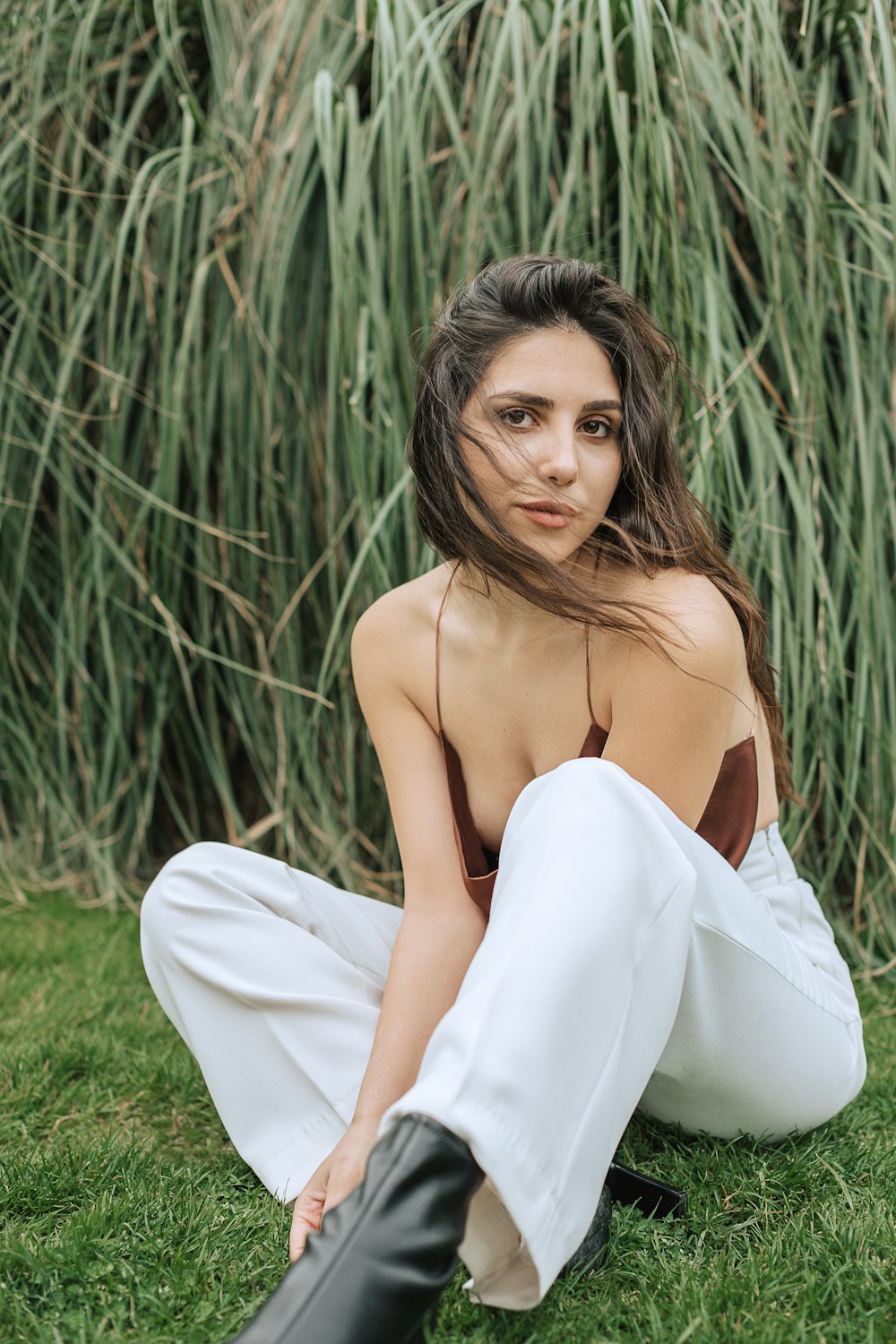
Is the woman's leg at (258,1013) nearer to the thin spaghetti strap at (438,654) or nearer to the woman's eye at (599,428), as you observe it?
the thin spaghetti strap at (438,654)

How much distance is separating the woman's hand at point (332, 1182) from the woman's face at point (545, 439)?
0.60 metres

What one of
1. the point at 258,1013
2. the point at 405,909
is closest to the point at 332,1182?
the point at 258,1013

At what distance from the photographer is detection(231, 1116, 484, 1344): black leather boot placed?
0.77 metres

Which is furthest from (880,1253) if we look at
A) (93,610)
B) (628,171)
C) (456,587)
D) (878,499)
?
(93,610)

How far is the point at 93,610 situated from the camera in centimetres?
230

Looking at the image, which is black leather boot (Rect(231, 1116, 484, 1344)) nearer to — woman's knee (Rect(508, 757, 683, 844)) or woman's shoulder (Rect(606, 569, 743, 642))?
woman's knee (Rect(508, 757, 683, 844))

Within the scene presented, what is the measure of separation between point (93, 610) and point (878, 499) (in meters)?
1.44

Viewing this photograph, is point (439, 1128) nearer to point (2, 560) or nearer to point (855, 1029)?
point (855, 1029)

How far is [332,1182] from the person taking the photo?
1073mm

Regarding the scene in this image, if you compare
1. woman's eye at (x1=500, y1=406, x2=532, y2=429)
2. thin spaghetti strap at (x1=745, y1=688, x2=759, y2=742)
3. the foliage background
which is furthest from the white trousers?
the foliage background

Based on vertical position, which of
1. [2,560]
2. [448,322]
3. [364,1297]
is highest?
[448,322]

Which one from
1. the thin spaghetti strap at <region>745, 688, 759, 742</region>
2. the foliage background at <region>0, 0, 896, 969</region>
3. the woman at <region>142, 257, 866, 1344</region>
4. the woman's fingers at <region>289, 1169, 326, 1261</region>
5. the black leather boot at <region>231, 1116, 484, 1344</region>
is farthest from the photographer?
the foliage background at <region>0, 0, 896, 969</region>

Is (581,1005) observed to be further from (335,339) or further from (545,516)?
(335,339)

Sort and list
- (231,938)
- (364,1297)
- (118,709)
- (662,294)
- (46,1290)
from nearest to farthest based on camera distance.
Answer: (364,1297), (46,1290), (231,938), (662,294), (118,709)
